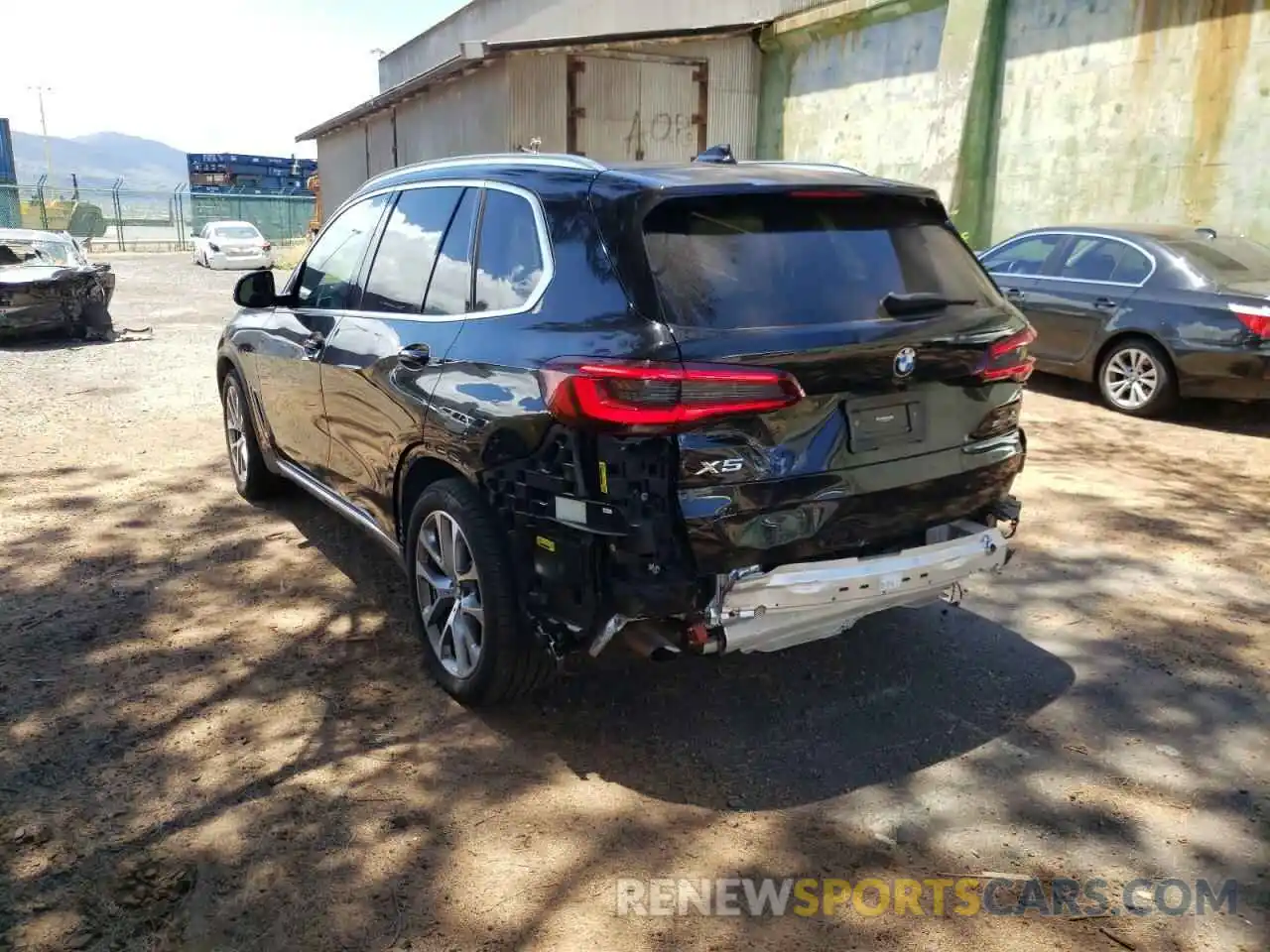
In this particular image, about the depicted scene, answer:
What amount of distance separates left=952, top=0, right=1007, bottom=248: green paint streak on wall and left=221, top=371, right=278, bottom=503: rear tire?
Result: 10.3 meters

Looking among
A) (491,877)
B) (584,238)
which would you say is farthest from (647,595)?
(584,238)

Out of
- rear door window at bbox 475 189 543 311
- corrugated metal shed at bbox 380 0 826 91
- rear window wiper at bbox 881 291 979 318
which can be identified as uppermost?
corrugated metal shed at bbox 380 0 826 91

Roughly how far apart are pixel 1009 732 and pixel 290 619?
3006 mm

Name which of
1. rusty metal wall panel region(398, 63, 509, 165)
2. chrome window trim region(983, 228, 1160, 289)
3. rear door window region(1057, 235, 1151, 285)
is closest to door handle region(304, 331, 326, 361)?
chrome window trim region(983, 228, 1160, 289)

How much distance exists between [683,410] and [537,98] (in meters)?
14.3

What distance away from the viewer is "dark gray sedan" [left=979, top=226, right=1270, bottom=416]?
7875mm

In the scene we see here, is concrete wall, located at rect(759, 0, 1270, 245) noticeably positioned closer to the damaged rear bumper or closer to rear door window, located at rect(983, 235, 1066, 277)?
rear door window, located at rect(983, 235, 1066, 277)

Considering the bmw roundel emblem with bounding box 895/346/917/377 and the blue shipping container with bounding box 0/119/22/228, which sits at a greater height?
the blue shipping container with bounding box 0/119/22/228

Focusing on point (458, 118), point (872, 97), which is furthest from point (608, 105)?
point (872, 97)

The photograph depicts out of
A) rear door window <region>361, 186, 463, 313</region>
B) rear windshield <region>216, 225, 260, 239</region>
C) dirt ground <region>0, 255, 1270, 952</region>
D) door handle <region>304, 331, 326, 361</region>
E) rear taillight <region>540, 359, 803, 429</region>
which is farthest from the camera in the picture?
rear windshield <region>216, 225, 260, 239</region>

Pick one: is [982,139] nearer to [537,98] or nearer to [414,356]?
[537,98]

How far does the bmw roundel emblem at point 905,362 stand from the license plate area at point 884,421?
0.25ft

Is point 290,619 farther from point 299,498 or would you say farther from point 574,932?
point 574,932

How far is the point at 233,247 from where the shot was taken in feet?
90.2
